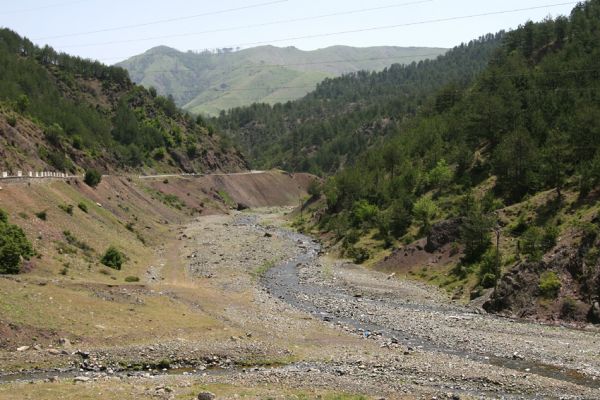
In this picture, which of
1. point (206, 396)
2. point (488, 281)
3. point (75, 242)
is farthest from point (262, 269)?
point (206, 396)

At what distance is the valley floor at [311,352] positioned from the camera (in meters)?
31.6

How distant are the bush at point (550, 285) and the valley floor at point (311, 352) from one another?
14.7ft

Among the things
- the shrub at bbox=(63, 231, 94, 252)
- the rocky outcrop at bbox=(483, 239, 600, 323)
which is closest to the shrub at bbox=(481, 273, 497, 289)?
the rocky outcrop at bbox=(483, 239, 600, 323)

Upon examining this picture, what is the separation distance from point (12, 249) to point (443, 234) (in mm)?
50224

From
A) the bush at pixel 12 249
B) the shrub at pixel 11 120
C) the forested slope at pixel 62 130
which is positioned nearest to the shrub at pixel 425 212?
the bush at pixel 12 249

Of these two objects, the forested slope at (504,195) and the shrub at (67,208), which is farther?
the shrub at (67,208)

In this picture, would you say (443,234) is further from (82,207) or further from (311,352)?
(82,207)

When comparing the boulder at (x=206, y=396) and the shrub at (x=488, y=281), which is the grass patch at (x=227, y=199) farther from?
the boulder at (x=206, y=396)

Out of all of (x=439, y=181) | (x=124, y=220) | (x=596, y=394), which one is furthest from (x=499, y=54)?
(x=596, y=394)

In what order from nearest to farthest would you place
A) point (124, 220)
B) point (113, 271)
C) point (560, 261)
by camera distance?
point (560, 261), point (113, 271), point (124, 220)

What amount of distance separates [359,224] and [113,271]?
50.2 meters

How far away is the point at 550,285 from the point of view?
51.2 metres

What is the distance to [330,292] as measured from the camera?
6384 cm

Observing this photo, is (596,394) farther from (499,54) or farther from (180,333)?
(499,54)
